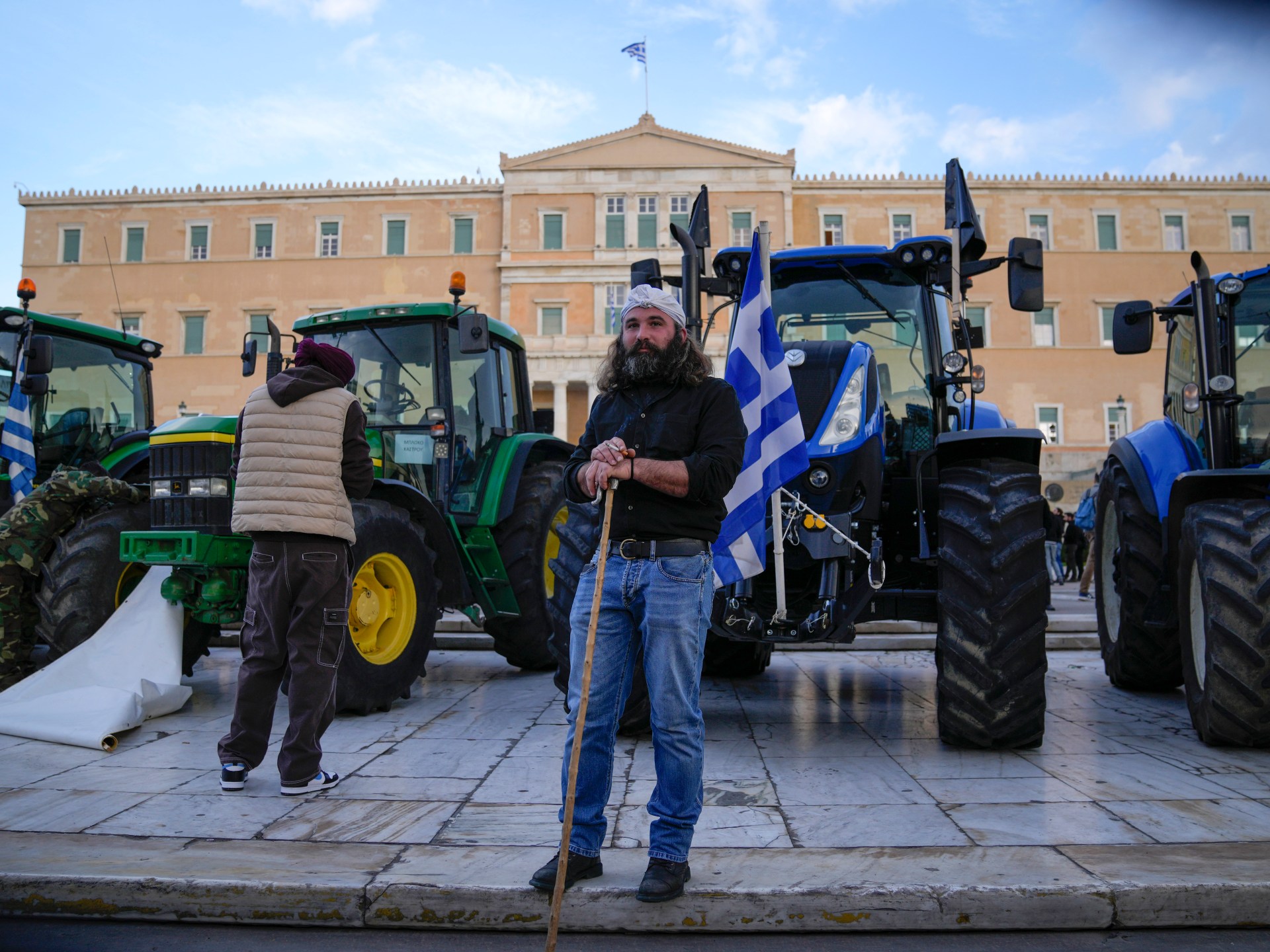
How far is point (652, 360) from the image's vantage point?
3568 mm

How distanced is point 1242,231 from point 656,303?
1903 inches

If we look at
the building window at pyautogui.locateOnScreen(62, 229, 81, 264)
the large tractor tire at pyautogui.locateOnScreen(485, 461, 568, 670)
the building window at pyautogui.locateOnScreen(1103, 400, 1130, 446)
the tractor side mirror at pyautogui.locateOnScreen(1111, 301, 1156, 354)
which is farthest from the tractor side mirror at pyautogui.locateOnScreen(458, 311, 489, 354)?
the building window at pyautogui.locateOnScreen(62, 229, 81, 264)

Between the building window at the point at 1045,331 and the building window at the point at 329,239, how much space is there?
2963 centimetres

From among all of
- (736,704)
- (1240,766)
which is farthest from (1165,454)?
(736,704)

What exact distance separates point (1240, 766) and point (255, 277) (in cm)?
4447

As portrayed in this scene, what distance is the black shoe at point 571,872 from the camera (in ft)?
10.6

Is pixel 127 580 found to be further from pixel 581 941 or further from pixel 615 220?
pixel 615 220

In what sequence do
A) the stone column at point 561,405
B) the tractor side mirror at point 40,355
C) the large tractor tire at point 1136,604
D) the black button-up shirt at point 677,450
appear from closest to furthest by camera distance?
the black button-up shirt at point 677,450 < the large tractor tire at point 1136,604 < the tractor side mirror at point 40,355 < the stone column at point 561,405

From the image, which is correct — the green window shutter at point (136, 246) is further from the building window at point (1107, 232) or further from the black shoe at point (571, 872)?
the black shoe at point (571, 872)

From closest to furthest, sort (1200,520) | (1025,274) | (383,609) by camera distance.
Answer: (1200,520)
(1025,274)
(383,609)

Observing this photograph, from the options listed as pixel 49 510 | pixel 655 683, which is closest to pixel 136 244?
pixel 49 510

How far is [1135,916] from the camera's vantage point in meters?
3.17

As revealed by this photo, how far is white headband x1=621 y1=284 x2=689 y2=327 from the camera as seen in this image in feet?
11.9

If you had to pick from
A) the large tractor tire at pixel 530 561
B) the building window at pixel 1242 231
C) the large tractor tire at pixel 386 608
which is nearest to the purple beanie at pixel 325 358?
the large tractor tire at pixel 386 608
